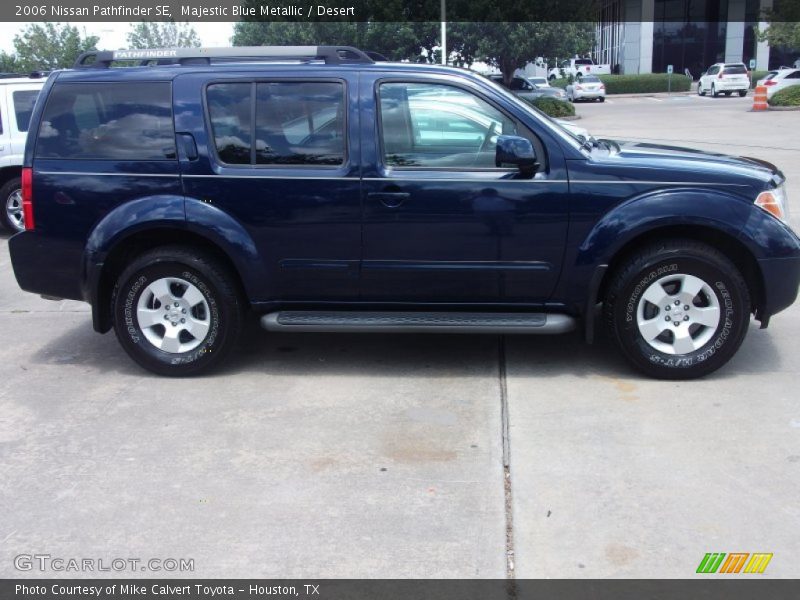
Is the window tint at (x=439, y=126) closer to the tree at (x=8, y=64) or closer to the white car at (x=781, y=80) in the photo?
the tree at (x=8, y=64)

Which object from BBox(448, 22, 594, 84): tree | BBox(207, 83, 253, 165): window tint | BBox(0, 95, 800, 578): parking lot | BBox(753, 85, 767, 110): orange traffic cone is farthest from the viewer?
BBox(753, 85, 767, 110): orange traffic cone

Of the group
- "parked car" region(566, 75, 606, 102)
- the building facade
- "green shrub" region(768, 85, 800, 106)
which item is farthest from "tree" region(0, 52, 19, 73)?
the building facade

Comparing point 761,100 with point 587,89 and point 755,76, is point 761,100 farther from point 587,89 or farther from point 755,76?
point 755,76

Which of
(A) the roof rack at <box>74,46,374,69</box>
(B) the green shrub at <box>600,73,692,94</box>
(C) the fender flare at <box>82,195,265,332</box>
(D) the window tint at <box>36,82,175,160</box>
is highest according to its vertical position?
(A) the roof rack at <box>74,46,374,69</box>

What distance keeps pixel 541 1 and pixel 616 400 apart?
29.5m

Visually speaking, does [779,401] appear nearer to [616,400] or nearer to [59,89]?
[616,400]

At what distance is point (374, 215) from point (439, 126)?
0.68 metres

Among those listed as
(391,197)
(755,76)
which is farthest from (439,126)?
(755,76)

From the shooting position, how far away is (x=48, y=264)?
5.62 meters

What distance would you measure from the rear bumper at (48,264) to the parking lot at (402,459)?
59cm

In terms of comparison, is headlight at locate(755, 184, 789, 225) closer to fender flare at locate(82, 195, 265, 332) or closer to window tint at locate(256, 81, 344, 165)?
window tint at locate(256, 81, 344, 165)

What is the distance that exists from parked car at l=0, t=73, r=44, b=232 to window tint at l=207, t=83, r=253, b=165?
20.5 feet

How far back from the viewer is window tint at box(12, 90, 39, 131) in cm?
1085

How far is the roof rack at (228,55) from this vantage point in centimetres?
566
